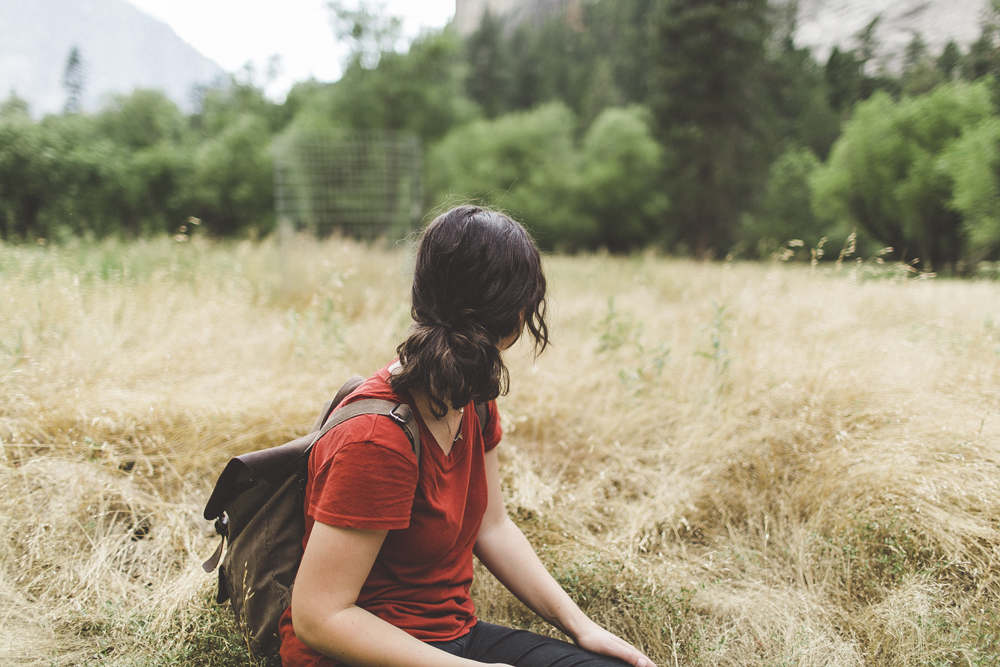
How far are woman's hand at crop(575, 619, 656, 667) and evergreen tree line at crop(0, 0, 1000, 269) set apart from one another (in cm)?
106

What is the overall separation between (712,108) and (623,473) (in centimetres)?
2057

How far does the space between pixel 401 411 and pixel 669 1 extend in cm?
2373

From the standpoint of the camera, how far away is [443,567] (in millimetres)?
1193

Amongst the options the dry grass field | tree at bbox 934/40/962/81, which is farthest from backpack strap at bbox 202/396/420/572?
tree at bbox 934/40/962/81

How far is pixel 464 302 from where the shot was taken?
3.43ft

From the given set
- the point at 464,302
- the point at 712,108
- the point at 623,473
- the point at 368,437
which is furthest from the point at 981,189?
the point at 712,108

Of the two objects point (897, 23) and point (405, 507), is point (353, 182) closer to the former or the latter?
point (897, 23)

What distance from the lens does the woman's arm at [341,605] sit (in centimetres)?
95

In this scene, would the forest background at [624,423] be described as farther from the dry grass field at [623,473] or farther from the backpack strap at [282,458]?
the backpack strap at [282,458]

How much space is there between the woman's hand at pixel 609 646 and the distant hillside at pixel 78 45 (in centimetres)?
613

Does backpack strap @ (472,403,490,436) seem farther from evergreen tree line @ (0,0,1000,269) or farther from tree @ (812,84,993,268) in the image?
tree @ (812,84,993,268)

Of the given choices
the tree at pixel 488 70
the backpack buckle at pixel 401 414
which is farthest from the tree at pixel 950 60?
the tree at pixel 488 70

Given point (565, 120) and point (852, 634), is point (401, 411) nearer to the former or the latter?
point (852, 634)

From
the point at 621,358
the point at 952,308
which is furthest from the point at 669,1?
the point at 621,358
